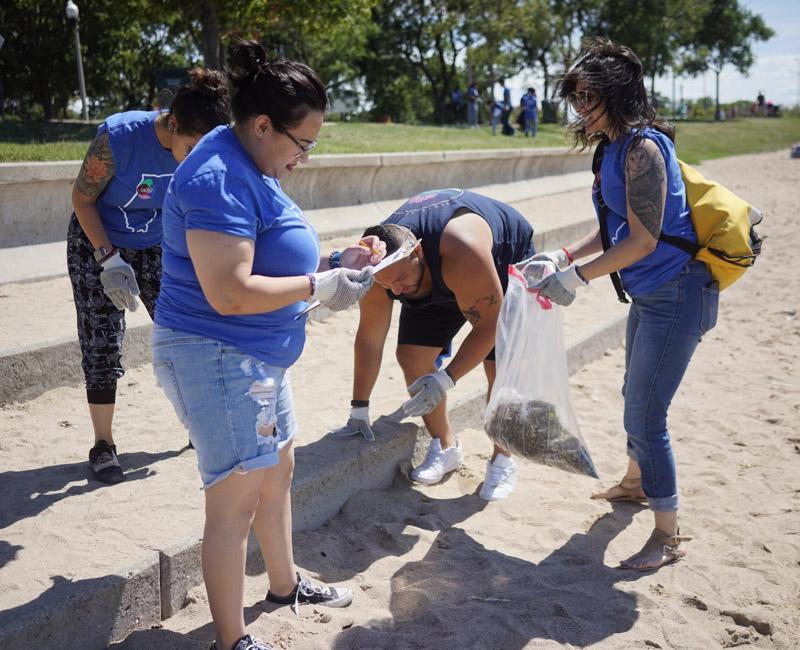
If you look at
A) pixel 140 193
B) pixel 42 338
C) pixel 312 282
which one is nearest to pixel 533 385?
pixel 312 282

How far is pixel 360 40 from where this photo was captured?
33281mm

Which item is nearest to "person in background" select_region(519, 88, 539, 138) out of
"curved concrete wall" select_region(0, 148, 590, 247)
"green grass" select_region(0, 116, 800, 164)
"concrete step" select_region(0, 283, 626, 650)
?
"green grass" select_region(0, 116, 800, 164)

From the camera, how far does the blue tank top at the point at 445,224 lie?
314 cm

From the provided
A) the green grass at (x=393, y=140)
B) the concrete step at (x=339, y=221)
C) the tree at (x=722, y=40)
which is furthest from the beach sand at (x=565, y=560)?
the tree at (x=722, y=40)

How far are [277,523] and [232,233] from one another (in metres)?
1.04

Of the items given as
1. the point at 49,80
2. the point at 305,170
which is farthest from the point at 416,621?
the point at 49,80

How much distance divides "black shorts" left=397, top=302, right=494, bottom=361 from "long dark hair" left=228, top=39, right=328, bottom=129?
1647 millimetres

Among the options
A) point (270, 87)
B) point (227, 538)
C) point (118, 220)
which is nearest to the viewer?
point (270, 87)

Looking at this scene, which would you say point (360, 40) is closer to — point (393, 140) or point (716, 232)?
point (393, 140)

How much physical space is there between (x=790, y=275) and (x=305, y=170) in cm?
519

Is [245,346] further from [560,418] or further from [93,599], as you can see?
[560,418]

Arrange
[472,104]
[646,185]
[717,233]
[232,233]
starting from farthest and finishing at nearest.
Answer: [472,104]
[717,233]
[646,185]
[232,233]

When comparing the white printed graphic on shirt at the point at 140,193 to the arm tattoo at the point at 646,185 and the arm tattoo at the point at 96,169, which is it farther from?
the arm tattoo at the point at 646,185

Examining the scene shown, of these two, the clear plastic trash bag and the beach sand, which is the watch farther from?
the clear plastic trash bag
